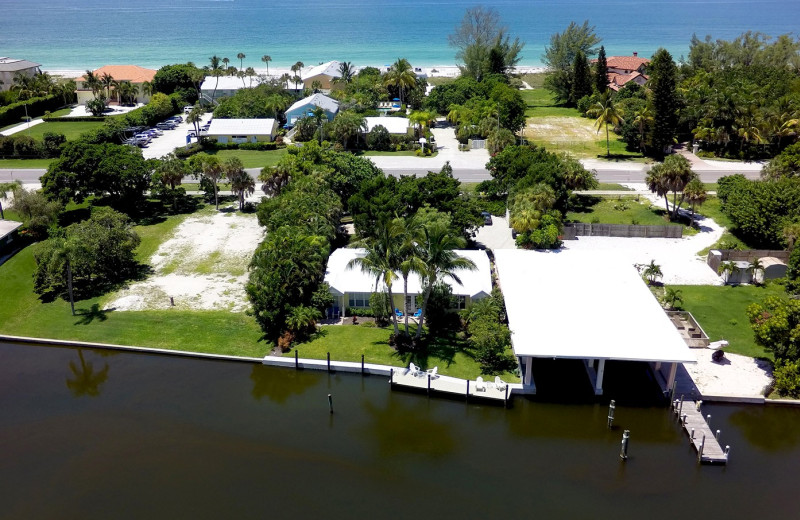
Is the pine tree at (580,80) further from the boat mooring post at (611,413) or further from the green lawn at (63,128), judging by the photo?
the boat mooring post at (611,413)

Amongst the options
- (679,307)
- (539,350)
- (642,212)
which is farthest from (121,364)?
(642,212)

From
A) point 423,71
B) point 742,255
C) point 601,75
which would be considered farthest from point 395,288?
point 423,71

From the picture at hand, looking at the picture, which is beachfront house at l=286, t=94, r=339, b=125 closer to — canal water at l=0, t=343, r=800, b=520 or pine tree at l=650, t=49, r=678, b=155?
pine tree at l=650, t=49, r=678, b=155

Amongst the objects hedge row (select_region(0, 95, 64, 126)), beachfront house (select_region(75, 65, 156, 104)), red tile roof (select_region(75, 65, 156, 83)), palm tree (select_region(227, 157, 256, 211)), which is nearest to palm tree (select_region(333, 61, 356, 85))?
beachfront house (select_region(75, 65, 156, 104))

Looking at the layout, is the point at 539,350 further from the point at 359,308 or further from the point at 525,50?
the point at 525,50

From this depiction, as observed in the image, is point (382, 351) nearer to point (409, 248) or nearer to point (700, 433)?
point (409, 248)

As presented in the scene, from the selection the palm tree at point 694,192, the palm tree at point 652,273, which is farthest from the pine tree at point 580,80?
the palm tree at point 652,273
